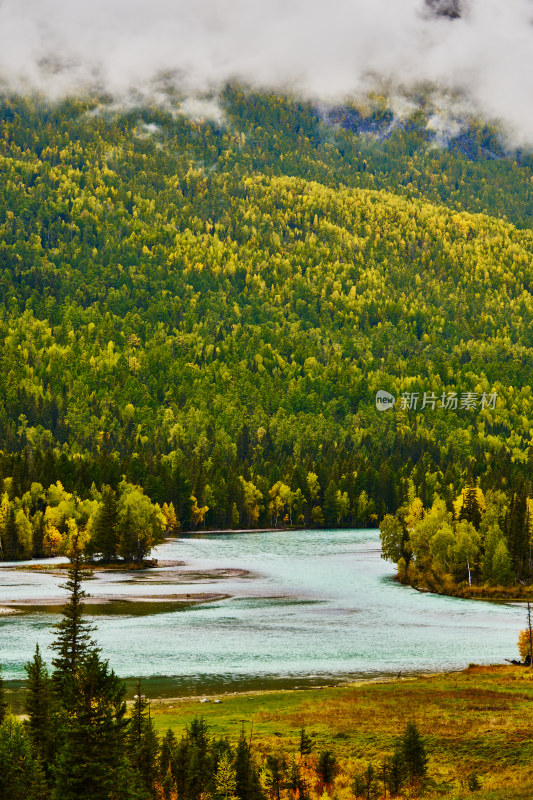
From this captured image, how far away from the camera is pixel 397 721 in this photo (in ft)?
192

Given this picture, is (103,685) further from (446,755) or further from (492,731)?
(492,731)

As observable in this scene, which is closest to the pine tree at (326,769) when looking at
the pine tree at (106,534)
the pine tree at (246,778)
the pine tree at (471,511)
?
the pine tree at (246,778)

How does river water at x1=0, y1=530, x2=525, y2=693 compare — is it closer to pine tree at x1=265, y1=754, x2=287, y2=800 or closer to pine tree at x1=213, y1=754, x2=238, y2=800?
pine tree at x1=265, y1=754, x2=287, y2=800

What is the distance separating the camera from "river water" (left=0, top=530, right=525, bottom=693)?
259 ft

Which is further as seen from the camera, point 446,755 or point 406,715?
point 406,715

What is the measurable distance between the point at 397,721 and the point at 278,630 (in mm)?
40432

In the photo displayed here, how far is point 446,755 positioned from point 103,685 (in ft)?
72.1

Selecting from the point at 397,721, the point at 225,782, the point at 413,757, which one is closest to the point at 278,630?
the point at 397,721

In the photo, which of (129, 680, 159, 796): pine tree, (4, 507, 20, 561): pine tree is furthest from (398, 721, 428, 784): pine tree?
(4, 507, 20, 561): pine tree

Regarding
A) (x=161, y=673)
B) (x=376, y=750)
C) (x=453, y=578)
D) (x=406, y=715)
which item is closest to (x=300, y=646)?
(x=161, y=673)

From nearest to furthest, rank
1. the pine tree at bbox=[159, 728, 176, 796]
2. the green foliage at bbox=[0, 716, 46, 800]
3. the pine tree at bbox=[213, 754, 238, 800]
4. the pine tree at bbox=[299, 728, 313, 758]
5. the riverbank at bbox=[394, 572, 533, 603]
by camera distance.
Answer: the green foliage at bbox=[0, 716, 46, 800] → the pine tree at bbox=[213, 754, 238, 800] → the pine tree at bbox=[159, 728, 176, 796] → the pine tree at bbox=[299, 728, 313, 758] → the riverbank at bbox=[394, 572, 533, 603]

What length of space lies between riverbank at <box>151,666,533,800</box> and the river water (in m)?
8.39

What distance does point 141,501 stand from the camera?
18000cm

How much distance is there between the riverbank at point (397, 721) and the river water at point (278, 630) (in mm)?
8394
